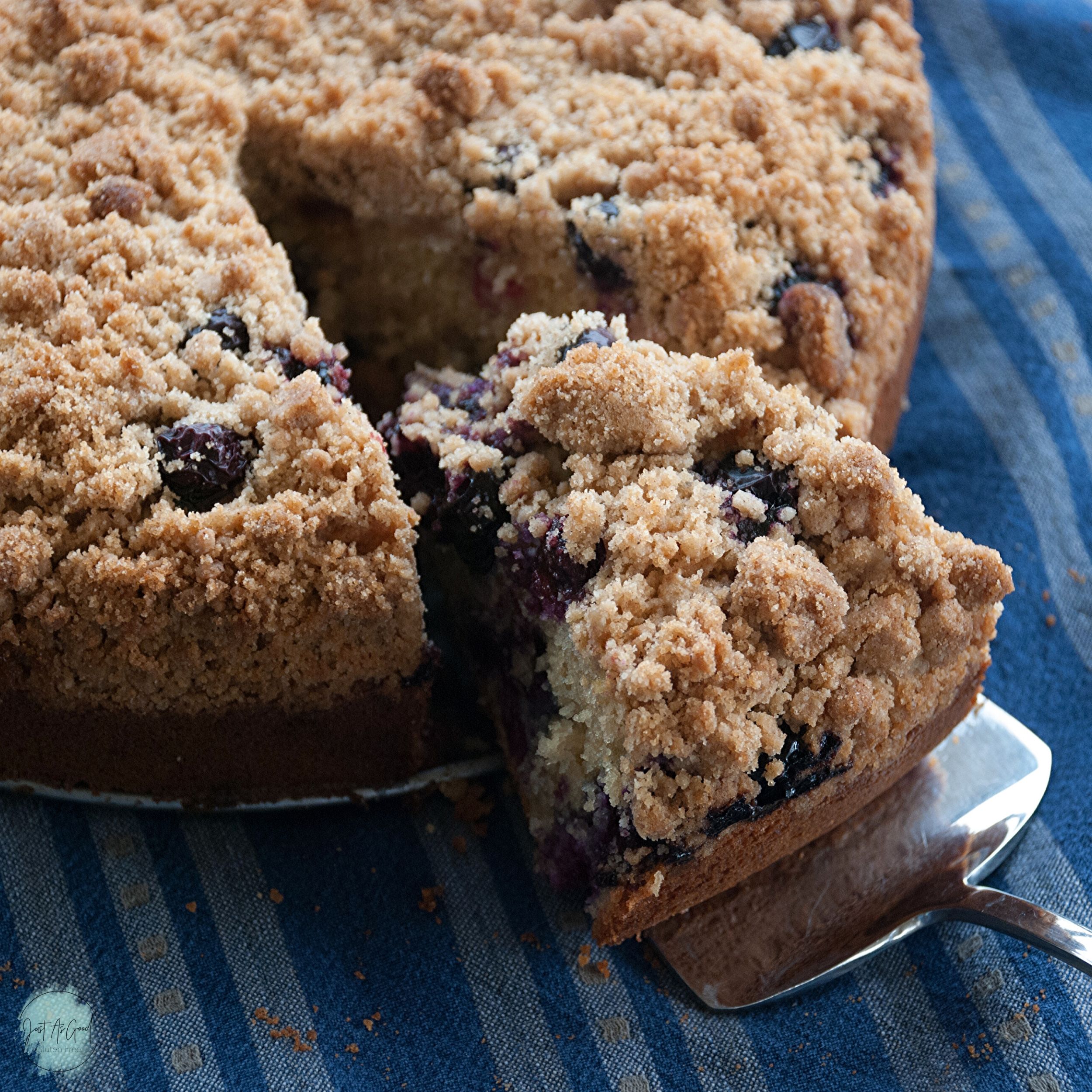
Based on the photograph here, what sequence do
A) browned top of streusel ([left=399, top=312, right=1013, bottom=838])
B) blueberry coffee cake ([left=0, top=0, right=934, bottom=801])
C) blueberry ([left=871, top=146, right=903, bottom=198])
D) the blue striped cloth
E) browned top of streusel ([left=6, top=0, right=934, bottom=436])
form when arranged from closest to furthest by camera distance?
browned top of streusel ([left=399, top=312, right=1013, bottom=838]), blueberry coffee cake ([left=0, top=0, right=934, bottom=801]), the blue striped cloth, browned top of streusel ([left=6, top=0, right=934, bottom=436]), blueberry ([left=871, top=146, right=903, bottom=198])

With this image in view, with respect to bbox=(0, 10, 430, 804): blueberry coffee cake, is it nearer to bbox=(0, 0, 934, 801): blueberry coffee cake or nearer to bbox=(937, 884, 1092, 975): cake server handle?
bbox=(0, 0, 934, 801): blueberry coffee cake

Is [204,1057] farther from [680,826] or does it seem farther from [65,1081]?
[680,826]

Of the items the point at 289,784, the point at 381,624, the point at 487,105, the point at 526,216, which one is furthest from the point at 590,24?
the point at 289,784

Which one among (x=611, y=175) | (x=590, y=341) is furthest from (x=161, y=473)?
(x=611, y=175)

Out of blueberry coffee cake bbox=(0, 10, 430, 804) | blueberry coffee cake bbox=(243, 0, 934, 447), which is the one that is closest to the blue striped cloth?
blueberry coffee cake bbox=(0, 10, 430, 804)

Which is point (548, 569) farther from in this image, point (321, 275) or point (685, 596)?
point (321, 275)
